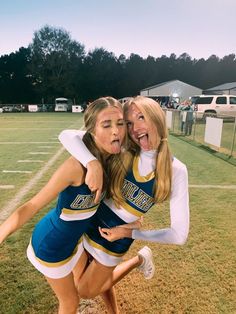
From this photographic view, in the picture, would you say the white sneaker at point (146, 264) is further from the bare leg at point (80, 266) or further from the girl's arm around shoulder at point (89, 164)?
the girl's arm around shoulder at point (89, 164)

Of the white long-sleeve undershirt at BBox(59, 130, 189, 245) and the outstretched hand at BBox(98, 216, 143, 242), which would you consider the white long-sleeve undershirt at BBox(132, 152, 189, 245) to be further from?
the outstretched hand at BBox(98, 216, 143, 242)

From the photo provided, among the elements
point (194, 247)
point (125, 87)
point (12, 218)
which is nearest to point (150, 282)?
point (194, 247)

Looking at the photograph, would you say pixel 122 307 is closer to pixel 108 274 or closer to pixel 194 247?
pixel 108 274

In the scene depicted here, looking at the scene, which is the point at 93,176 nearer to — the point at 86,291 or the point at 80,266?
the point at 80,266

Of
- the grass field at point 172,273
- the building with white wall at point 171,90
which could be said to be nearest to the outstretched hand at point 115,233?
the grass field at point 172,273

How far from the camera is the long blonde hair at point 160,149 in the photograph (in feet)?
6.43

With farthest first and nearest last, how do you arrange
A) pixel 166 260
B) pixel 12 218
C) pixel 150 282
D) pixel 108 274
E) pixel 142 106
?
pixel 166 260
pixel 150 282
pixel 108 274
pixel 142 106
pixel 12 218

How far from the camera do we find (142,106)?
1956 millimetres

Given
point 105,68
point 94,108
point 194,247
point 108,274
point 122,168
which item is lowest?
point 194,247

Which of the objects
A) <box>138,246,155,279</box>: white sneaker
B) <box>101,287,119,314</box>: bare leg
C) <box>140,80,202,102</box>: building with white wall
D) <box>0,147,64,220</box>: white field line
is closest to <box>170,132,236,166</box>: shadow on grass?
<box>0,147,64,220</box>: white field line

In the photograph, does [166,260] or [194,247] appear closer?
[166,260]

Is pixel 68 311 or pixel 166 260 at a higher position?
pixel 68 311

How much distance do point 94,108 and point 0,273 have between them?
2.31 metres

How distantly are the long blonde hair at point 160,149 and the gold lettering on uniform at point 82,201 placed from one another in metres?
0.46
